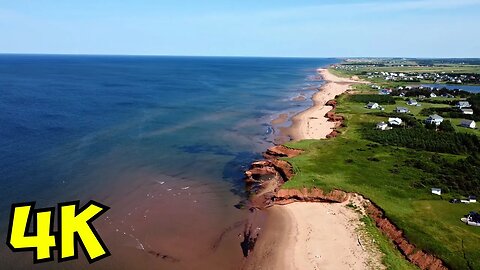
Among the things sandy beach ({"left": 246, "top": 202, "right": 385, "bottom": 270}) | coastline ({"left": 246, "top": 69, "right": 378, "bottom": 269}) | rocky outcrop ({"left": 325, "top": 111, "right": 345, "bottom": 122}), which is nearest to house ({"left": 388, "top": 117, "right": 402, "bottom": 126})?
rocky outcrop ({"left": 325, "top": 111, "right": 345, "bottom": 122})

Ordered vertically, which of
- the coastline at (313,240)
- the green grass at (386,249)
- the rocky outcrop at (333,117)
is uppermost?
the rocky outcrop at (333,117)

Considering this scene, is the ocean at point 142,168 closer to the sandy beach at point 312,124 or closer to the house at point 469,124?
the sandy beach at point 312,124

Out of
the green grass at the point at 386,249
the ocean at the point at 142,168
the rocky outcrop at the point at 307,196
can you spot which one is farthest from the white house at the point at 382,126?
the green grass at the point at 386,249

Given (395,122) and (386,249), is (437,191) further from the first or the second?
(395,122)

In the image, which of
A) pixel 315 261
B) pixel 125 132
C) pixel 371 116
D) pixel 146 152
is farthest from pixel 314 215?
pixel 371 116

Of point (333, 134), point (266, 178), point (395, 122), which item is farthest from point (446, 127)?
point (266, 178)

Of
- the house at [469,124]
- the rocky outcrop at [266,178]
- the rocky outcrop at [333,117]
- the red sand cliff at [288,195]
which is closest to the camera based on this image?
the red sand cliff at [288,195]
